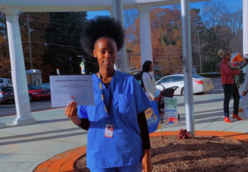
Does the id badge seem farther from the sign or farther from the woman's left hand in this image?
the sign

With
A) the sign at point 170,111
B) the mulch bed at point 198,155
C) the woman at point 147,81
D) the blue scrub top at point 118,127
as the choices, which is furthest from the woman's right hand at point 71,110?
the woman at point 147,81

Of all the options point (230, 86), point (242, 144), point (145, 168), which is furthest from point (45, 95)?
point (145, 168)

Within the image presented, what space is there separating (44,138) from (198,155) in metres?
3.90

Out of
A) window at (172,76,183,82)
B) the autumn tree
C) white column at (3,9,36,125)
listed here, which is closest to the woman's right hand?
white column at (3,9,36,125)

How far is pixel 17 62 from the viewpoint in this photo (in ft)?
25.9

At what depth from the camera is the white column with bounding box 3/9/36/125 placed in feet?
25.7

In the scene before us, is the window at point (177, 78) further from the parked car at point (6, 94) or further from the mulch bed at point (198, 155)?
the parked car at point (6, 94)

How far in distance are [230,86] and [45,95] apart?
17873 mm

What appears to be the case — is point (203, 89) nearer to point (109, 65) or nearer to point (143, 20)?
point (143, 20)

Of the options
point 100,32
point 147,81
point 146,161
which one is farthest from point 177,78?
point 146,161

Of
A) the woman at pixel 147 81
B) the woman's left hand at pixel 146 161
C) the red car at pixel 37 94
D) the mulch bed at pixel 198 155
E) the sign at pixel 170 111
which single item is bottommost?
the red car at pixel 37 94

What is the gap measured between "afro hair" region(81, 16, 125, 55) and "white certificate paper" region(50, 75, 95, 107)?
1.42 feet

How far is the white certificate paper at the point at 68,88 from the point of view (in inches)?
79.4

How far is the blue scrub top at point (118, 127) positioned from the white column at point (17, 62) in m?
6.58
